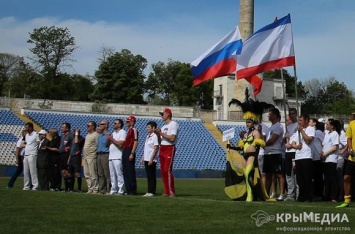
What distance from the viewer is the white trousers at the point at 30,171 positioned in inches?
632

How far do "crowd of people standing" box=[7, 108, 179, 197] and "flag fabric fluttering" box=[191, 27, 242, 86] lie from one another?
1943 millimetres

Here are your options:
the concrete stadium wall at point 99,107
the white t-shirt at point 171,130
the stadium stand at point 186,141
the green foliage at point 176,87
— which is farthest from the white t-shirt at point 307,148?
the green foliage at point 176,87

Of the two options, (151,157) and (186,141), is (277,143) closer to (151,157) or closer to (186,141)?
(151,157)

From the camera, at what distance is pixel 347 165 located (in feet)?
35.3

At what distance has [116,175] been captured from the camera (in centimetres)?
1436

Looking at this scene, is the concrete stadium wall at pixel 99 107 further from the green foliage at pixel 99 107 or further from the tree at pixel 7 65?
the tree at pixel 7 65

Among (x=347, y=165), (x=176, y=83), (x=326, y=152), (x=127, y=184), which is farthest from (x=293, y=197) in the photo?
(x=176, y=83)

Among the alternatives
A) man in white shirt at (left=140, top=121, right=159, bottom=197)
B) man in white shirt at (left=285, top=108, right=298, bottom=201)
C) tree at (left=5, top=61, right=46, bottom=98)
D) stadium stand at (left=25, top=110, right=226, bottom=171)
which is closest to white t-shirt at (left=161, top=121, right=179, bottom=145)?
man in white shirt at (left=140, top=121, right=159, bottom=197)

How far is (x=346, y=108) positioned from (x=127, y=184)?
72.0m

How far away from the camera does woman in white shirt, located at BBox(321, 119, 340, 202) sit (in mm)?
12438

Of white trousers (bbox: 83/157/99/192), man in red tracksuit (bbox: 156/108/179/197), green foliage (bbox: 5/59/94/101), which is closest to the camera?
man in red tracksuit (bbox: 156/108/179/197)

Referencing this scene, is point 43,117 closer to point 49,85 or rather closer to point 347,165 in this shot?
point 49,85

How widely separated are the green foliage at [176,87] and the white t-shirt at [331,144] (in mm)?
64494

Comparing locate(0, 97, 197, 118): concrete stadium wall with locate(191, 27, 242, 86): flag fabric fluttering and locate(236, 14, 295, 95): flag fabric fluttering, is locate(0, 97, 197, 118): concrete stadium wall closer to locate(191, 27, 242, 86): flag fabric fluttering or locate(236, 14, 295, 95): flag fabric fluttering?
locate(191, 27, 242, 86): flag fabric fluttering
